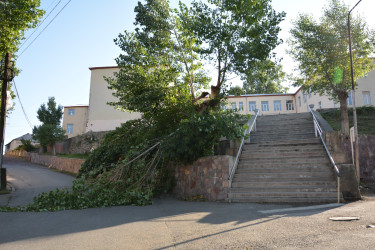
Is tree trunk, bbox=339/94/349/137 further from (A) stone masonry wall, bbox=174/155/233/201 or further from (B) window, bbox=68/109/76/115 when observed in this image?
(B) window, bbox=68/109/76/115

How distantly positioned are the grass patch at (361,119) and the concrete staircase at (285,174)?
6861 mm

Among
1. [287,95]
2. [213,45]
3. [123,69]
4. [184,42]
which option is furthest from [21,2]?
[287,95]

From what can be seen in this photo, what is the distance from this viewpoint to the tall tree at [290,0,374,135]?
17.0 metres

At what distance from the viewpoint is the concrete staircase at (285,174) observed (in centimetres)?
882

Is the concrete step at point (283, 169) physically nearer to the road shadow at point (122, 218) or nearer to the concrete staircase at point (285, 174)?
the concrete staircase at point (285, 174)

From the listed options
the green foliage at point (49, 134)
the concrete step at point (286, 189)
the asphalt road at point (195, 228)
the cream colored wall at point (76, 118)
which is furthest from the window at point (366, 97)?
the cream colored wall at point (76, 118)

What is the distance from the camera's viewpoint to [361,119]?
19219 mm

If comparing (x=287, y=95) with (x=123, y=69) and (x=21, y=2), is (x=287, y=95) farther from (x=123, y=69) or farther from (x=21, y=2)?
(x=21, y=2)

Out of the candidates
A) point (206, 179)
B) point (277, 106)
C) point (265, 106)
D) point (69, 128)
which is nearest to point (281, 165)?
point (206, 179)

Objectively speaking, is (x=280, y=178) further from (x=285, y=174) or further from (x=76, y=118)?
(x=76, y=118)

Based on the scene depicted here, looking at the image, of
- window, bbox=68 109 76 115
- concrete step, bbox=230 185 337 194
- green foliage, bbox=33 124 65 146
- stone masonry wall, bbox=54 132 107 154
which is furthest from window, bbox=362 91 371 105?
window, bbox=68 109 76 115

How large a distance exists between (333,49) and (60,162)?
1096 inches

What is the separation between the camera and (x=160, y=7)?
14.0m

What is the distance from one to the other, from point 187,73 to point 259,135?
5169mm
